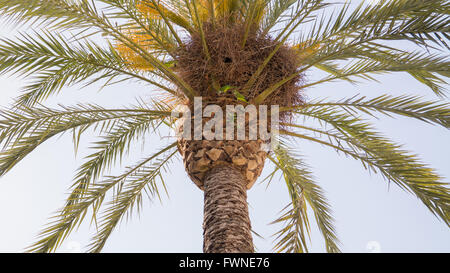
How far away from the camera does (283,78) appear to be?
5.59m

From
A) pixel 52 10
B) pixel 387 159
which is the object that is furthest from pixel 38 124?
pixel 387 159

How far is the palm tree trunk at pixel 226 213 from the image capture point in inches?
174

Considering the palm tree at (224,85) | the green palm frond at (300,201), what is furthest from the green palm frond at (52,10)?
the green palm frond at (300,201)

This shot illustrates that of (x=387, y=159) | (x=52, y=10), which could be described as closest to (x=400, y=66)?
(x=387, y=159)

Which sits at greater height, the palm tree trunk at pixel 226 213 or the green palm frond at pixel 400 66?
the green palm frond at pixel 400 66

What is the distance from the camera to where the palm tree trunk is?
4.41 m

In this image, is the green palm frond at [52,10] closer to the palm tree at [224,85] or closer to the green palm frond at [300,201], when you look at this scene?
the palm tree at [224,85]

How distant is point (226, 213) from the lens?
473 cm

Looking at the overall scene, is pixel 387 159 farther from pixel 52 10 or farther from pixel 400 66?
pixel 52 10
